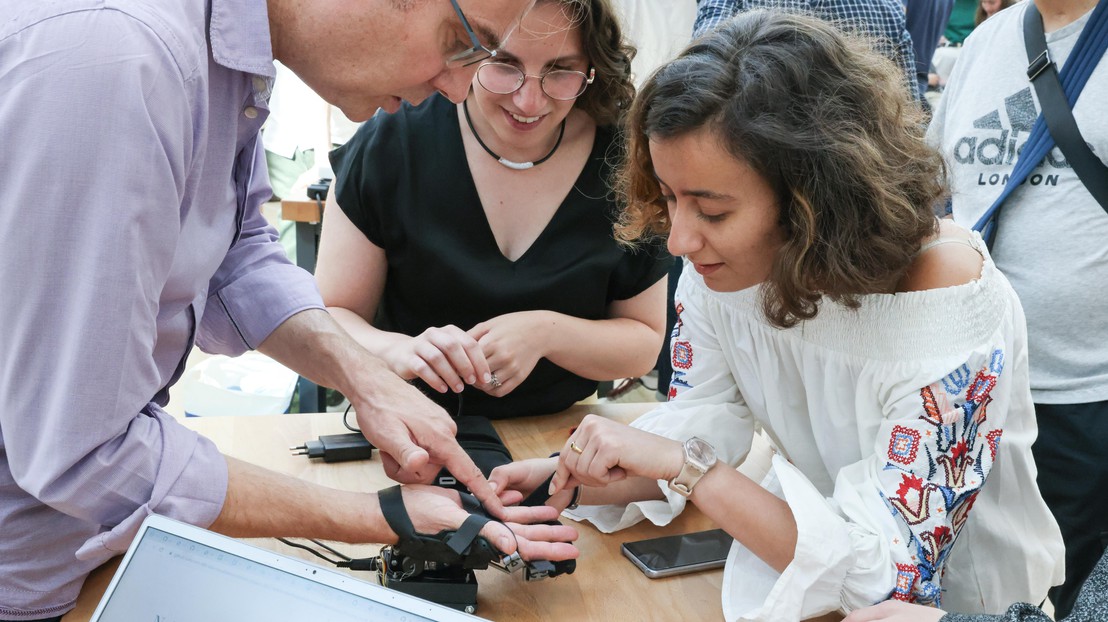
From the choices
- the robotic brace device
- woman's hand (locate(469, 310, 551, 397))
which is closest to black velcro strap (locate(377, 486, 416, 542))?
the robotic brace device

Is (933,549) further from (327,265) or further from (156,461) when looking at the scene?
(327,265)

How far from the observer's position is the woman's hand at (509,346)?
5.33 feet

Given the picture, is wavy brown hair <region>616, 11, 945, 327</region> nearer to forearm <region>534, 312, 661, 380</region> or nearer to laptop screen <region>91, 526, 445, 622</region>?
forearm <region>534, 312, 661, 380</region>

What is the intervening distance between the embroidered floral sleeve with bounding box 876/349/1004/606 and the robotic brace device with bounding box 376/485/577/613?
1.52 ft

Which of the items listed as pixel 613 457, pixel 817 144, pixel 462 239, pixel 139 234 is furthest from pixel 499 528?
pixel 462 239

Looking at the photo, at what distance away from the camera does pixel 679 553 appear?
1.27m

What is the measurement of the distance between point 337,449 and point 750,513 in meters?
0.68

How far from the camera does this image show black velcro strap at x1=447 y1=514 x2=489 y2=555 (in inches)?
43.3

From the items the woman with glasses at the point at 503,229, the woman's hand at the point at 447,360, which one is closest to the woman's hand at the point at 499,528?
the woman's hand at the point at 447,360

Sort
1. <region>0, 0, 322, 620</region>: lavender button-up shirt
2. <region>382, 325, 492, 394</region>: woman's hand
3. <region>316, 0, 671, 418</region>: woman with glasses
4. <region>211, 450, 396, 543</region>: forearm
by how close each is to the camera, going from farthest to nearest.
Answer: <region>316, 0, 671, 418</region>: woman with glasses, <region>382, 325, 492, 394</region>: woman's hand, <region>211, 450, 396, 543</region>: forearm, <region>0, 0, 322, 620</region>: lavender button-up shirt

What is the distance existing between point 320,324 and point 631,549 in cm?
59

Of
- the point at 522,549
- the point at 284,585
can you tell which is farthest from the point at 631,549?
the point at 284,585

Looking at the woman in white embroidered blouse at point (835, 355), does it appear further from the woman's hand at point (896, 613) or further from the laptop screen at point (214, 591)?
the laptop screen at point (214, 591)

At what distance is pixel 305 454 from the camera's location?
151cm
